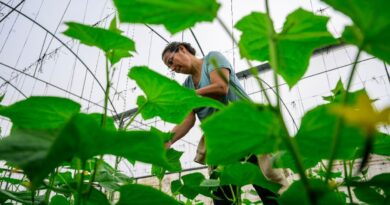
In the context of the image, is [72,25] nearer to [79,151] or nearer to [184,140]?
[79,151]

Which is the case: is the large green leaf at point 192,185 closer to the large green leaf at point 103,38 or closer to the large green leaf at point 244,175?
the large green leaf at point 244,175

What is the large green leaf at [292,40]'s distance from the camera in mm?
321

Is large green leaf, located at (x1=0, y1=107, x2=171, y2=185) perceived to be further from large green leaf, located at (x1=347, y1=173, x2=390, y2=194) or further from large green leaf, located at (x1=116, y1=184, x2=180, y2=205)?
large green leaf, located at (x1=347, y1=173, x2=390, y2=194)

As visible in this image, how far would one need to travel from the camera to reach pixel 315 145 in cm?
30

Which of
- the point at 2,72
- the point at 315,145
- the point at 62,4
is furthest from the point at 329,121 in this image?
the point at 2,72

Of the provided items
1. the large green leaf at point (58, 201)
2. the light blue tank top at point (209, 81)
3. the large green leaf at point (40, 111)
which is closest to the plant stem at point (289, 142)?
the large green leaf at point (40, 111)

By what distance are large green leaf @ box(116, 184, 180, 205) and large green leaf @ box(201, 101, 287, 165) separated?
0.43 ft

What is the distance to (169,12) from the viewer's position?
10.9 inches

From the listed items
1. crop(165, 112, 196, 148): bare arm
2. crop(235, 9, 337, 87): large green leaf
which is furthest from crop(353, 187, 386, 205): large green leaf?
crop(165, 112, 196, 148): bare arm

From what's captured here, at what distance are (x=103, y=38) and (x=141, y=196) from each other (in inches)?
8.7

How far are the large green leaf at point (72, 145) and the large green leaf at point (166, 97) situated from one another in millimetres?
124

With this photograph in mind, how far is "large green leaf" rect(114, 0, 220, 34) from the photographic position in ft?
0.86

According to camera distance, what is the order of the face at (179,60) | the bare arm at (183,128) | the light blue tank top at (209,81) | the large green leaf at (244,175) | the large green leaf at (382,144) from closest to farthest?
the large green leaf at (382,144)
the large green leaf at (244,175)
the light blue tank top at (209,81)
the bare arm at (183,128)
the face at (179,60)

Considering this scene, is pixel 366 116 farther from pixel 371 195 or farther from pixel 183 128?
pixel 183 128
